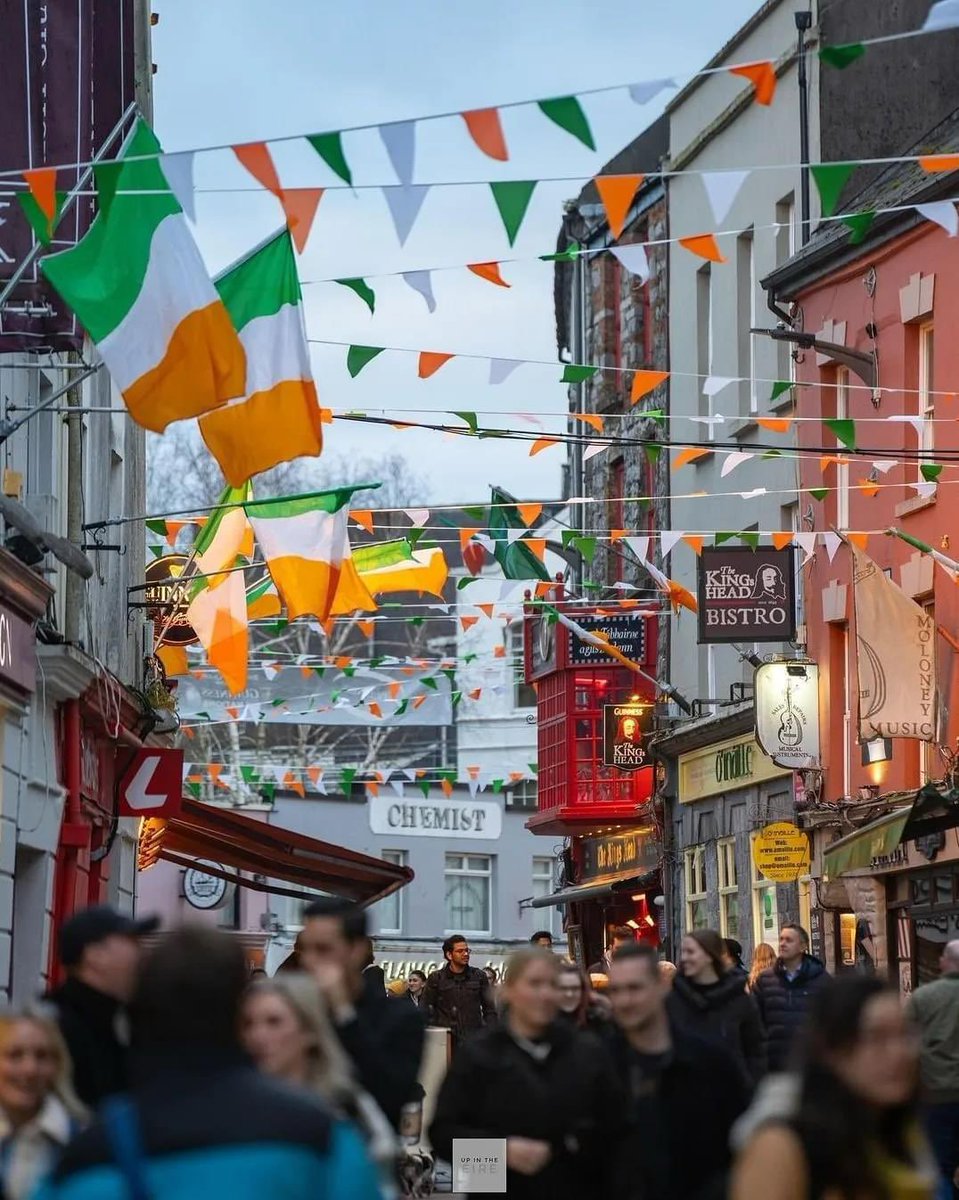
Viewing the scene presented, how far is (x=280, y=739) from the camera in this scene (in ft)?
184

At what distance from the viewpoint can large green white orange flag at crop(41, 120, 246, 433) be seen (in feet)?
42.1

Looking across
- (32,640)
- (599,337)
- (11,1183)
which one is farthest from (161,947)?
(599,337)

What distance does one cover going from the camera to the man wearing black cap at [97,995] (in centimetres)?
752

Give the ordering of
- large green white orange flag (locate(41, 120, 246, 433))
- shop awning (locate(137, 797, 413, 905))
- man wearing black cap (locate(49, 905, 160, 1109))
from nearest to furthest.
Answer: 1. man wearing black cap (locate(49, 905, 160, 1109))
2. large green white orange flag (locate(41, 120, 246, 433))
3. shop awning (locate(137, 797, 413, 905))

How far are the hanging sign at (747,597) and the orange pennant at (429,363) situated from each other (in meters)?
10.9

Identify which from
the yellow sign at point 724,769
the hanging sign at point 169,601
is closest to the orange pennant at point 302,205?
the hanging sign at point 169,601

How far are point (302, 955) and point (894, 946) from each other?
1814 centimetres

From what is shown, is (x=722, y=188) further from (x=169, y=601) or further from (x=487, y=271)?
(x=169, y=601)

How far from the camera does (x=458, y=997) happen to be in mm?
20203

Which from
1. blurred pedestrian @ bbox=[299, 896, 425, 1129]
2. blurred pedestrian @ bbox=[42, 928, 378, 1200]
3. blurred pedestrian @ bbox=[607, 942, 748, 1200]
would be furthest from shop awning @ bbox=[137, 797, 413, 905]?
blurred pedestrian @ bbox=[42, 928, 378, 1200]

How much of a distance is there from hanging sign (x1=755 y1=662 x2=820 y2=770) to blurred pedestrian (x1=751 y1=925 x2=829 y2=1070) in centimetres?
1076

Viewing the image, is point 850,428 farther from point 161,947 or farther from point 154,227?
point 161,947

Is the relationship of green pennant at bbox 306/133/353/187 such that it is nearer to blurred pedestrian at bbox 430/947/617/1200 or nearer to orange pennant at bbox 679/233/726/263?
orange pennant at bbox 679/233/726/263

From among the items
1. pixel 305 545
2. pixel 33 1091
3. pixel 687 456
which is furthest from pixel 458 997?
pixel 33 1091
